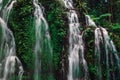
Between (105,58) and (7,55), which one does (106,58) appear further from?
(7,55)

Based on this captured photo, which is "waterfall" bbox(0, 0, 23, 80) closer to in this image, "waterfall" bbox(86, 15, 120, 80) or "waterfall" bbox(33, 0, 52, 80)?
"waterfall" bbox(33, 0, 52, 80)

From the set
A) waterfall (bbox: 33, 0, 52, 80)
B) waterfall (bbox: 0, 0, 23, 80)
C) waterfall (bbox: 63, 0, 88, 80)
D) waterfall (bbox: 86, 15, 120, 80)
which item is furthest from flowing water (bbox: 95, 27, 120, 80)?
waterfall (bbox: 0, 0, 23, 80)

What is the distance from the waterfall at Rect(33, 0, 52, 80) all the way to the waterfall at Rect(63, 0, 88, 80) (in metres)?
0.70

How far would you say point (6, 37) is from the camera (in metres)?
9.81

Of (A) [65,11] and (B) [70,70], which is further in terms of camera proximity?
(A) [65,11]

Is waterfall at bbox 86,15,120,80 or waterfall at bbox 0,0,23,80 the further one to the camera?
waterfall at bbox 86,15,120,80

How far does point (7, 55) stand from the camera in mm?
9508

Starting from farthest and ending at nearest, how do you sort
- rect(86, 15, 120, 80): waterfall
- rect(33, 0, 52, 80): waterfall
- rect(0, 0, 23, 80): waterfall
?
rect(86, 15, 120, 80): waterfall, rect(33, 0, 52, 80): waterfall, rect(0, 0, 23, 80): waterfall

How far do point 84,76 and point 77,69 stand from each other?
12.4 inches

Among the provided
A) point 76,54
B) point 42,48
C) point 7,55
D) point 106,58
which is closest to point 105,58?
point 106,58

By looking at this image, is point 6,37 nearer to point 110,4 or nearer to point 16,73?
point 16,73

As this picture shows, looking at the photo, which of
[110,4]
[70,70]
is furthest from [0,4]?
[110,4]

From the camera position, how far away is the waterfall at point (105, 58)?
9.77 m

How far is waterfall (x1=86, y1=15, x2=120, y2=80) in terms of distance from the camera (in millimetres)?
9773
